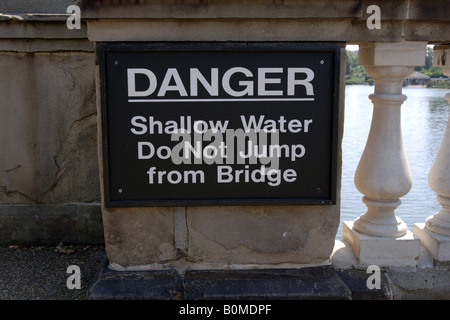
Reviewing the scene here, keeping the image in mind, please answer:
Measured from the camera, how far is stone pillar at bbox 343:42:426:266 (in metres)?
2.37

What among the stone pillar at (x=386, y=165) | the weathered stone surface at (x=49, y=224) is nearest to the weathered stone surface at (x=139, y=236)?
the weathered stone surface at (x=49, y=224)

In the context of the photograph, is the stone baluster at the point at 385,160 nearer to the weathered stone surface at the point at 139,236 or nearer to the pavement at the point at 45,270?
the weathered stone surface at the point at 139,236

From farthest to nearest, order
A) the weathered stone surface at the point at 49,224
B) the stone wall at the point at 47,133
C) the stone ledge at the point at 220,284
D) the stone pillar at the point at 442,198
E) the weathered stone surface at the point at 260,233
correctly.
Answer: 1. the weathered stone surface at the point at 49,224
2. the stone wall at the point at 47,133
3. the stone pillar at the point at 442,198
4. the weathered stone surface at the point at 260,233
5. the stone ledge at the point at 220,284

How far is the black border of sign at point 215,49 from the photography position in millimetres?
2215

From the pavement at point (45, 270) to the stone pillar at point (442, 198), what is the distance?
5.87 ft

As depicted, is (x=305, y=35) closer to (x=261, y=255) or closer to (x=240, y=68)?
(x=240, y=68)

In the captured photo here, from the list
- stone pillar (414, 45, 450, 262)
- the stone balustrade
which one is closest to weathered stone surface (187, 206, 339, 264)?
the stone balustrade

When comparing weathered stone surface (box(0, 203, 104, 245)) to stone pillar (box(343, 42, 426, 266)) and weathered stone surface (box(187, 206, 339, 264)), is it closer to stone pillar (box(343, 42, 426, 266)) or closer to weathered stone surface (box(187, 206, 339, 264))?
weathered stone surface (box(187, 206, 339, 264))

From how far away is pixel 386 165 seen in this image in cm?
247

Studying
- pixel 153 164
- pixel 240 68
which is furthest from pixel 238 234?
pixel 240 68

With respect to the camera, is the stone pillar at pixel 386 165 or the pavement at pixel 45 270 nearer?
the stone pillar at pixel 386 165

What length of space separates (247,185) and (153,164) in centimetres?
46

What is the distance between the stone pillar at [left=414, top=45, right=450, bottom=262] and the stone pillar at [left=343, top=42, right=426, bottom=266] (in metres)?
0.16

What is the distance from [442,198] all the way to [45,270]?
229 centimetres
